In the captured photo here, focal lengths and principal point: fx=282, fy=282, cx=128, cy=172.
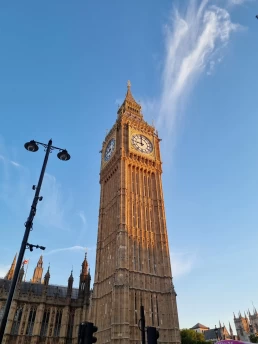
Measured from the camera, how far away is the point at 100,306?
144 ft

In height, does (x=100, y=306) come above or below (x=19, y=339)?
above

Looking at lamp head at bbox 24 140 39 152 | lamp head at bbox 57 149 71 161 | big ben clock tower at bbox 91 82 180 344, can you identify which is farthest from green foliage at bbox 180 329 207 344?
lamp head at bbox 24 140 39 152

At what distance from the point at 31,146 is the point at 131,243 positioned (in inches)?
1358

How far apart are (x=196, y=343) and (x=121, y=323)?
125 feet

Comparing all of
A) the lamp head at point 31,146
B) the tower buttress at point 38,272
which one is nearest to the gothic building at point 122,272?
the tower buttress at point 38,272

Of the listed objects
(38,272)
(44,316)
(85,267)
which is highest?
(38,272)

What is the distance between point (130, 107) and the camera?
70688 mm

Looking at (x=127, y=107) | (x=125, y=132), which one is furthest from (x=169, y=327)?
(x=127, y=107)

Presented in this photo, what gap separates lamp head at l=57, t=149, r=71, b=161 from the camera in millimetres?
13312

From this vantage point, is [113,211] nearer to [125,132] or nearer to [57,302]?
[125,132]

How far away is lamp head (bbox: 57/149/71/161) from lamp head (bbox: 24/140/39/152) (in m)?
1.13

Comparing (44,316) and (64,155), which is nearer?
(64,155)

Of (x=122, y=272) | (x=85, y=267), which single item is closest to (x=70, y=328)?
(x=85, y=267)

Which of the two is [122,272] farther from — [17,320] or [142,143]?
[142,143]
